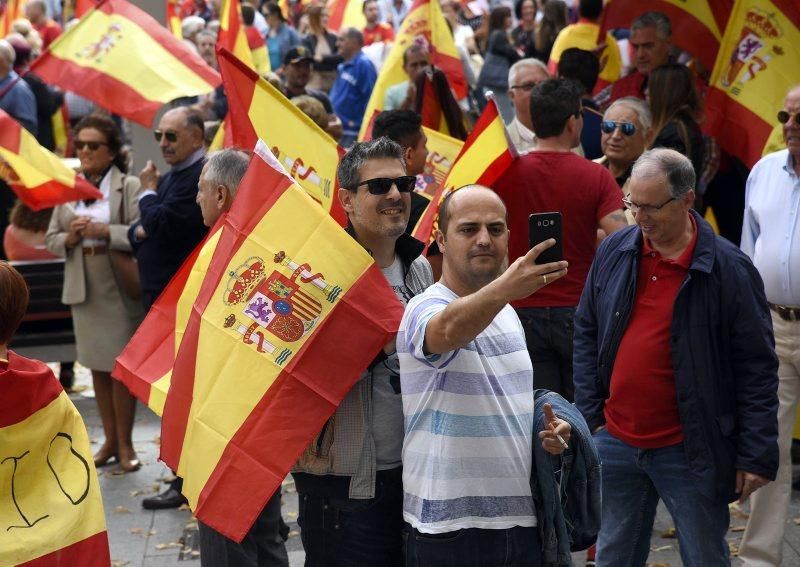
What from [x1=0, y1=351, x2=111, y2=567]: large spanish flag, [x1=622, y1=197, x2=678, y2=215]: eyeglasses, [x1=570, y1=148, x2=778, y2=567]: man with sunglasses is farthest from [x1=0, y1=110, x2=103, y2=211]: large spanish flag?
[x1=622, y1=197, x2=678, y2=215]: eyeglasses

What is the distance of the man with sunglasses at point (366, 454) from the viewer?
4176 mm

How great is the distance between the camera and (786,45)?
8.12 metres

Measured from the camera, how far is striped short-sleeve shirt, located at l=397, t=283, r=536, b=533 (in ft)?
12.6

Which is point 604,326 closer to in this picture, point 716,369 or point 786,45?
point 716,369

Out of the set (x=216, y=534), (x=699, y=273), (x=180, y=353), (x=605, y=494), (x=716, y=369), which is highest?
(x=699, y=273)

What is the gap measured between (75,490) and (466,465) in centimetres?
145

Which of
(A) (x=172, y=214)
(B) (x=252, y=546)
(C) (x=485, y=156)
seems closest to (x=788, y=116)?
(C) (x=485, y=156)

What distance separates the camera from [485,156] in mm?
6102

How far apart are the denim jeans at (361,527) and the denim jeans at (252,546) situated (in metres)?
0.51

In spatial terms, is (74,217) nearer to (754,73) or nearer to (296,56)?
(296,56)

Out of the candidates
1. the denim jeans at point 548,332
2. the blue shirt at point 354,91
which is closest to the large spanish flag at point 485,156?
the denim jeans at point 548,332

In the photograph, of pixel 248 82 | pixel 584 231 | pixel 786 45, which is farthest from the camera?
pixel 786 45

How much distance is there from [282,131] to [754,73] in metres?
3.77

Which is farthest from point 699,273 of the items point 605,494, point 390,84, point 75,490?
point 390,84
